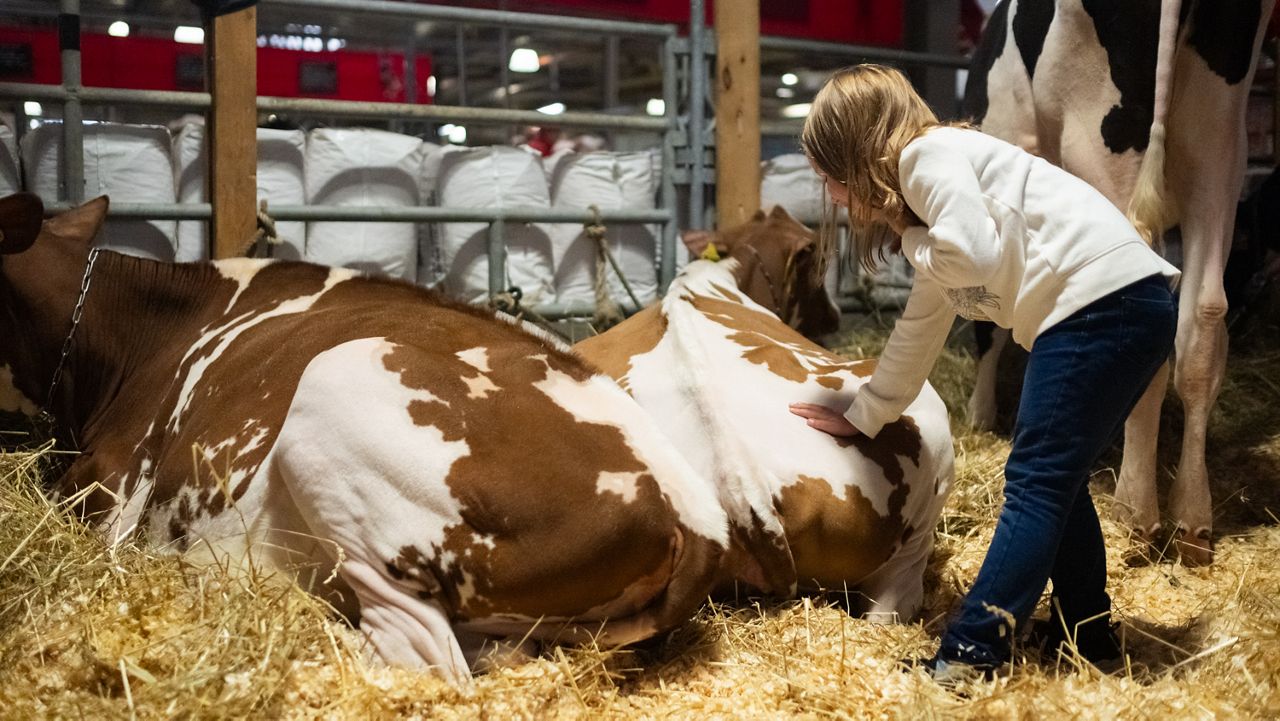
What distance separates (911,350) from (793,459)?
0.44m

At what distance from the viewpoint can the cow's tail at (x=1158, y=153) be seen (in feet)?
10.7

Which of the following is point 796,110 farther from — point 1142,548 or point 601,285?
point 1142,548

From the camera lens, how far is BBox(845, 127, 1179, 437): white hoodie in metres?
2.57

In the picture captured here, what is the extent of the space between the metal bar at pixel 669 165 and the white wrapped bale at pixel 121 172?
2.46 m

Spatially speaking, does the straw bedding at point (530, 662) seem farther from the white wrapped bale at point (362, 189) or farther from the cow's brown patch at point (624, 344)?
the white wrapped bale at point (362, 189)

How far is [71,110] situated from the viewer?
4.49m

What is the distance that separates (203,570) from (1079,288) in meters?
2.20

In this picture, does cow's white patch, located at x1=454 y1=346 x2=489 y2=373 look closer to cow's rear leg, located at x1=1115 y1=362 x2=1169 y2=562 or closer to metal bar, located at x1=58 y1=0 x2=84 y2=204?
cow's rear leg, located at x1=1115 y1=362 x2=1169 y2=562

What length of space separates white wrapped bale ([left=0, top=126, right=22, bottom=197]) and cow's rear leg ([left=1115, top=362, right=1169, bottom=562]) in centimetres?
425

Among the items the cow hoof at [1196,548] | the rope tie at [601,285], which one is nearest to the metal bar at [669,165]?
the rope tie at [601,285]

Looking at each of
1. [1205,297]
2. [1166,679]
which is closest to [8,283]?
[1166,679]

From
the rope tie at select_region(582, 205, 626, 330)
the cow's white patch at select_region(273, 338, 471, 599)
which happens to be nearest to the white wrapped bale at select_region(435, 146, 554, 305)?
the rope tie at select_region(582, 205, 626, 330)

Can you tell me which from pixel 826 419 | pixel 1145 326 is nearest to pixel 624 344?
pixel 826 419

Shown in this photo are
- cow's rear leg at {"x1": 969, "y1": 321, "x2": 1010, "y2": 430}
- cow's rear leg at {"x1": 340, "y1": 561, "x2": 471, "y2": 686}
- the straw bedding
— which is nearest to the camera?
the straw bedding
